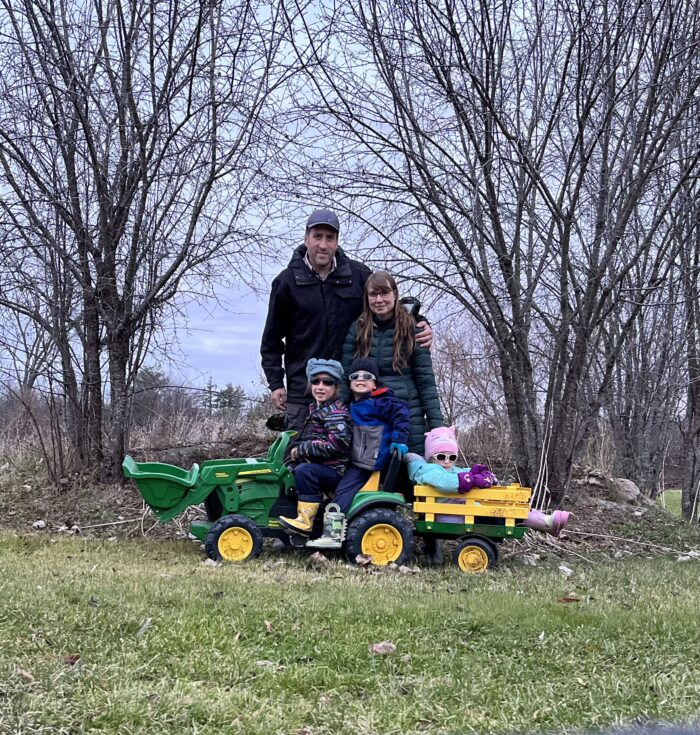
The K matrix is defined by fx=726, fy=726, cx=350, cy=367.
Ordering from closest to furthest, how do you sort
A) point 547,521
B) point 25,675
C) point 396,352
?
1. point 25,675
2. point 547,521
3. point 396,352

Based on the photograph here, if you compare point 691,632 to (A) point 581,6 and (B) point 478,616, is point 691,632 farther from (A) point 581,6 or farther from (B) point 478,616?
(A) point 581,6

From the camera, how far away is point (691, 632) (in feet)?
10.9

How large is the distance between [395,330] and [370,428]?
79 centimetres

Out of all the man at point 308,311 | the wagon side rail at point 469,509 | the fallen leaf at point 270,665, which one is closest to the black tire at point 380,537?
the wagon side rail at point 469,509

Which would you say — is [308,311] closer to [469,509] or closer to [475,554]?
[469,509]

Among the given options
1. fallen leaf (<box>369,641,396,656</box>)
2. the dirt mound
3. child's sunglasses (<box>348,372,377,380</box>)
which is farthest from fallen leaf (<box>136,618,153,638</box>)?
the dirt mound

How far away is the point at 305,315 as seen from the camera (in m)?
5.62

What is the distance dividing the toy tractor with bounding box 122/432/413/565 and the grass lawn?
1.53 ft

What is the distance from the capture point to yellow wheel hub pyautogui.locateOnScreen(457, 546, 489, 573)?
16.5 feet

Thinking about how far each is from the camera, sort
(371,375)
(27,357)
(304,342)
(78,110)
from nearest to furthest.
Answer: (371,375) < (304,342) < (78,110) < (27,357)

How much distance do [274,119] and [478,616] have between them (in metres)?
4.91

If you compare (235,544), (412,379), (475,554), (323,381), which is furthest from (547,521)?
(235,544)

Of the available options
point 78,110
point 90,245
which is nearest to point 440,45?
point 78,110

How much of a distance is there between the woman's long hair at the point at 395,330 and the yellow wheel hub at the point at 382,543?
1179 mm
